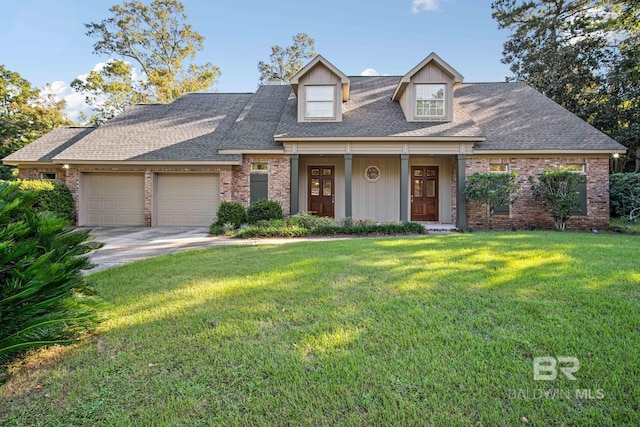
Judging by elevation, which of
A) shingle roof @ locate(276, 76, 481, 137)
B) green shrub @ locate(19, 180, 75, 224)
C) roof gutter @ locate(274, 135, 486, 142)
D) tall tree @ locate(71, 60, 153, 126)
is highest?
tall tree @ locate(71, 60, 153, 126)

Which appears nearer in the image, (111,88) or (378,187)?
(378,187)

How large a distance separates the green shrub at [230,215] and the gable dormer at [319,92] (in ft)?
14.2

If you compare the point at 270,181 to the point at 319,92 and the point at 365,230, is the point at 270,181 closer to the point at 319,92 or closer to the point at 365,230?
the point at 319,92

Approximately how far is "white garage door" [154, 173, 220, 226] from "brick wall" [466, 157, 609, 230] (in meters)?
9.88

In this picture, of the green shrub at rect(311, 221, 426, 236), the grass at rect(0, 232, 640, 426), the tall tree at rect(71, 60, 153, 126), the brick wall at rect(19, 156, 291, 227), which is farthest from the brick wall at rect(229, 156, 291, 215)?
the tall tree at rect(71, 60, 153, 126)

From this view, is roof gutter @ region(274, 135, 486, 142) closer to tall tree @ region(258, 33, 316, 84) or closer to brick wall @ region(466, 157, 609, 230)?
brick wall @ region(466, 157, 609, 230)

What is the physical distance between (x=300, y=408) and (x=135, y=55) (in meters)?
26.7

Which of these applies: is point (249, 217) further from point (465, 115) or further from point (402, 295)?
point (465, 115)

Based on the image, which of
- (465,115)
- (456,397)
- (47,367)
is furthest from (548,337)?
(465,115)

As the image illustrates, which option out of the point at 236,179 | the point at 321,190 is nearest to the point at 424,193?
the point at 321,190

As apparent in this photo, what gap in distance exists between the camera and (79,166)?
474 inches

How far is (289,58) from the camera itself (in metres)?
25.9

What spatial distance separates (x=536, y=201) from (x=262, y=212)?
9888mm

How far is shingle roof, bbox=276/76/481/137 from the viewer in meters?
11.3
